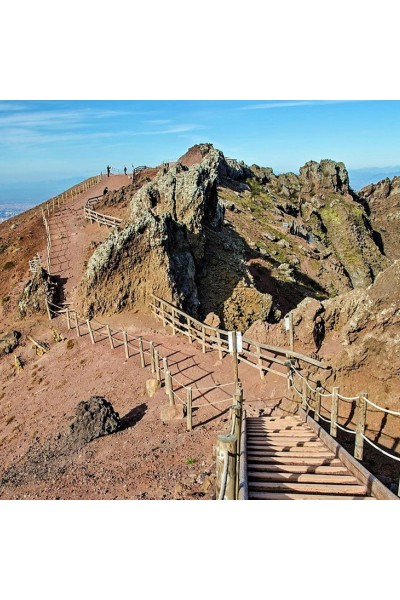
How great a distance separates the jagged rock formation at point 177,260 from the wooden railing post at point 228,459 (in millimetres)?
15388

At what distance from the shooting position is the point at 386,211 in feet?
225

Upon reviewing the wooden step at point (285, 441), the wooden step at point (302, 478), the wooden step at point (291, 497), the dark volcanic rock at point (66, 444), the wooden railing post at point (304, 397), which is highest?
the wooden step at point (291, 497)

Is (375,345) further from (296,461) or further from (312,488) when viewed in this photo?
(312,488)

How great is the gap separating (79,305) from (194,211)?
8103mm

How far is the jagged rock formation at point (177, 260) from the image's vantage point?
20562 mm

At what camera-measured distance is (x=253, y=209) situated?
47.1 meters

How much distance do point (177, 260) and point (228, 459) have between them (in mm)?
17493

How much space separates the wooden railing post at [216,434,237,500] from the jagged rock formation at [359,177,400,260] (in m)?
60.8

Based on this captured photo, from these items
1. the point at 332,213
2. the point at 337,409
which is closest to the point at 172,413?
the point at 337,409

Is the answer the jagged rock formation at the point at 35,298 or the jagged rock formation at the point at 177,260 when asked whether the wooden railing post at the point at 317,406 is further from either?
the jagged rock formation at the point at 35,298

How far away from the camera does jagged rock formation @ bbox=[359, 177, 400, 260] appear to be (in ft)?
208

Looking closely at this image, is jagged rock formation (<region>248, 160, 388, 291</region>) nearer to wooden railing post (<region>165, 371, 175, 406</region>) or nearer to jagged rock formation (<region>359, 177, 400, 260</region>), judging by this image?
jagged rock formation (<region>359, 177, 400, 260</region>)

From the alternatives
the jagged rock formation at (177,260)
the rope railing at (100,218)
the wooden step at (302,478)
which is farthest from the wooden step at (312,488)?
the rope railing at (100,218)

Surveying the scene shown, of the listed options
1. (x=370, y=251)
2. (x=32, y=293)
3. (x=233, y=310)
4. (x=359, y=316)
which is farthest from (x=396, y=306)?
(x=370, y=251)
